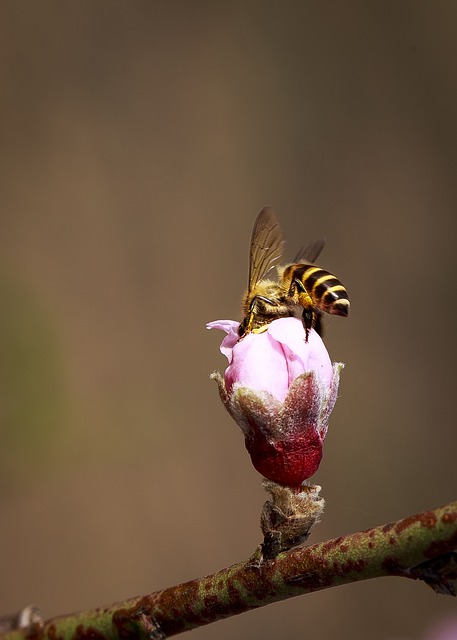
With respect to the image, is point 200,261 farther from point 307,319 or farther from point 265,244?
point 307,319

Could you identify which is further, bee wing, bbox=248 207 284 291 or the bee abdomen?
bee wing, bbox=248 207 284 291

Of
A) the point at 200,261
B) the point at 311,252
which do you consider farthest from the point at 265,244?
the point at 200,261

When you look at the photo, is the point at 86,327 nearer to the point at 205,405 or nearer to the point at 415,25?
the point at 205,405

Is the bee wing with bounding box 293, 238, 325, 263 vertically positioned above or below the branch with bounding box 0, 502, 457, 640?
above

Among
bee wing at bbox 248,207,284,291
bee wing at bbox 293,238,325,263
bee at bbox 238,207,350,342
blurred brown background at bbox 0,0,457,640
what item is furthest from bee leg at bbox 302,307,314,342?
blurred brown background at bbox 0,0,457,640

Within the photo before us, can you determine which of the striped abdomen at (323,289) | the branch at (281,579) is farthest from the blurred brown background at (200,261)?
the branch at (281,579)

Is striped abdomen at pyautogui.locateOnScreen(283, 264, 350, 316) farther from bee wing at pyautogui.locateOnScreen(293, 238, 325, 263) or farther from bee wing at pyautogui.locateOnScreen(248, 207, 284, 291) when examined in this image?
bee wing at pyautogui.locateOnScreen(293, 238, 325, 263)

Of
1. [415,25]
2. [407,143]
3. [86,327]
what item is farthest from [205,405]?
[415,25]
